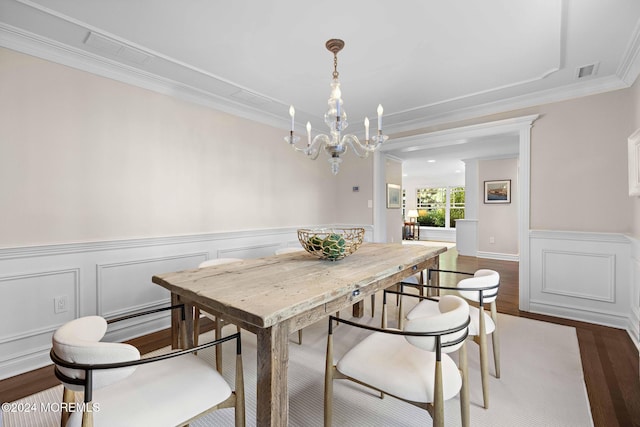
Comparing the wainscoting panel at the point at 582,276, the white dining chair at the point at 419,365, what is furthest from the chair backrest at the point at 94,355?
the wainscoting panel at the point at 582,276

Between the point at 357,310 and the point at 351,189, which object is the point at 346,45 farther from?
the point at 351,189

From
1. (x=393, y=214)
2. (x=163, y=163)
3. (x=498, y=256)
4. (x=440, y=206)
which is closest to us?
(x=163, y=163)

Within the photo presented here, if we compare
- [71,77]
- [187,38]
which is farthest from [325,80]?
[71,77]

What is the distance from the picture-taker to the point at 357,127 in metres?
4.36

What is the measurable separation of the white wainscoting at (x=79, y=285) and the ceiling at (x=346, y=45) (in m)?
1.47

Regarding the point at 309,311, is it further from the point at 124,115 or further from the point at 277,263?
the point at 124,115

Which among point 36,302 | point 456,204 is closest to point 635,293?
point 36,302

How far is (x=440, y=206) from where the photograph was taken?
34.0 feet

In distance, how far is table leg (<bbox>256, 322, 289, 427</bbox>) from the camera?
1061 millimetres

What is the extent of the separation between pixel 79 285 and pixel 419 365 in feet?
8.44

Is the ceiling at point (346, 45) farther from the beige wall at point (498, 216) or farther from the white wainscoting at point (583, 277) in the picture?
the beige wall at point (498, 216)

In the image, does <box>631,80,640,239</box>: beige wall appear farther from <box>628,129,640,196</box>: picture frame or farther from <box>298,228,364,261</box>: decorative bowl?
<box>298,228,364,261</box>: decorative bowl

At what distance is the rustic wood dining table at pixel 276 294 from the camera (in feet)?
3.52

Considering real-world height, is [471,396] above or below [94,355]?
below
